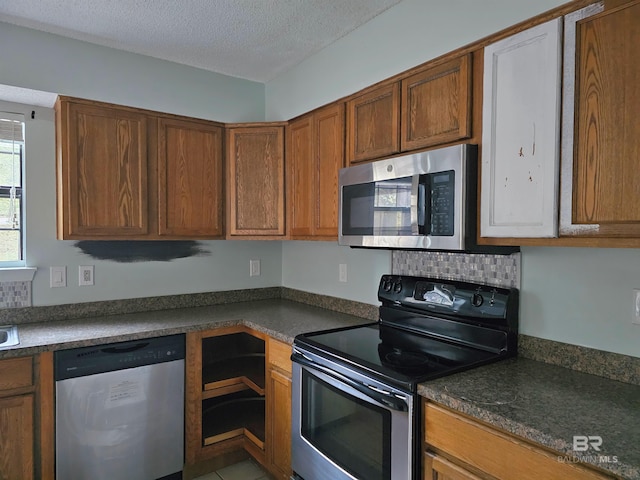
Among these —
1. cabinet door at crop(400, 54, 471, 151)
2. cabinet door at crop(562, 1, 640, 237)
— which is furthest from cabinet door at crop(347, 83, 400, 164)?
cabinet door at crop(562, 1, 640, 237)

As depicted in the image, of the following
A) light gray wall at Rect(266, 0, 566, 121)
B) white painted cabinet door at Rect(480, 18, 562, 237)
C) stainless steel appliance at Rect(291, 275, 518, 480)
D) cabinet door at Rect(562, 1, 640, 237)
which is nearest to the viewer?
cabinet door at Rect(562, 1, 640, 237)

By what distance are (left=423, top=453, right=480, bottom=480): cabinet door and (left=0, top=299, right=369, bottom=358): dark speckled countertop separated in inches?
33.9

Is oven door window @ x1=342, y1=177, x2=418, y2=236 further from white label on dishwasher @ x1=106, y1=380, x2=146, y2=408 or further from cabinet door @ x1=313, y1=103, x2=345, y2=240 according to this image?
white label on dishwasher @ x1=106, y1=380, x2=146, y2=408

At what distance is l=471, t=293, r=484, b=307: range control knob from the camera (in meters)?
1.76

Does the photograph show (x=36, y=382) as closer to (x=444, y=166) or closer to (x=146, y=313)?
(x=146, y=313)

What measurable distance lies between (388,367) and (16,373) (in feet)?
5.38

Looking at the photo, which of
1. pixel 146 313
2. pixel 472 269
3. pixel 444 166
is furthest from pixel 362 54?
pixel 146 313

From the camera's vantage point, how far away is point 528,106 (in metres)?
1.41

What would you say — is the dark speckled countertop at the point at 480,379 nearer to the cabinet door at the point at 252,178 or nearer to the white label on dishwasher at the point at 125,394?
the white label on dishwasher at the point at 125,394

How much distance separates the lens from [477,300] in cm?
177

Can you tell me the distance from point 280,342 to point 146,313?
1025 millimetres

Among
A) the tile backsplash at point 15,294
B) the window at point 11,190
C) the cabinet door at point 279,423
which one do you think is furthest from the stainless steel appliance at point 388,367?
the window at point 11,190

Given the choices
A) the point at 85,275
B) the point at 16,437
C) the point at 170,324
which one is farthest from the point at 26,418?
the point at 85,275

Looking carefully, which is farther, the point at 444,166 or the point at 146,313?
the point at 146,313
